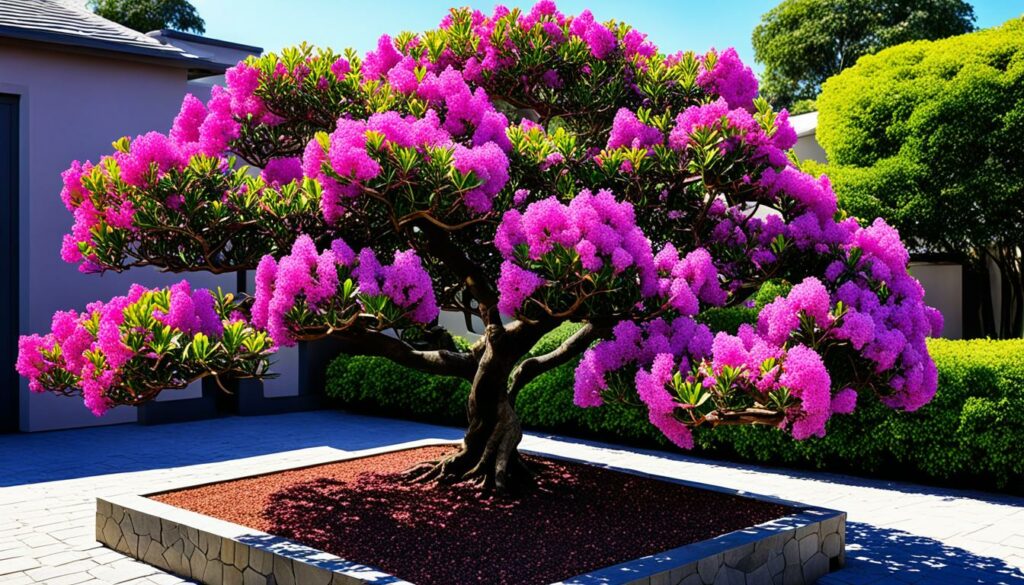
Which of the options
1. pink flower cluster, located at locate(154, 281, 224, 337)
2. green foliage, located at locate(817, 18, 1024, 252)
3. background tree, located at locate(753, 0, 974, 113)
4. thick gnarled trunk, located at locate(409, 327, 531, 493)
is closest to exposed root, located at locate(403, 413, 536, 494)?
thick gnarled trunk, located at locate(409, 327, 531, 493)

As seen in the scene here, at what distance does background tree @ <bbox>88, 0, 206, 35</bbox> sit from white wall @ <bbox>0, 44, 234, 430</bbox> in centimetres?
2072

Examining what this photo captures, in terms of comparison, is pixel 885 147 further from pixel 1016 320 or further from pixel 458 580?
pixel 458 580

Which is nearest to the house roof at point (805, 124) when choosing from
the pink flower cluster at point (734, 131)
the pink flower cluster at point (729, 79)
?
the pink flower cluster at point (729, 79)

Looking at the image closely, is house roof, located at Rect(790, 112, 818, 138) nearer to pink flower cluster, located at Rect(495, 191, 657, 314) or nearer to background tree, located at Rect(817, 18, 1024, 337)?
background tree, located at Rect(817, 18, 1024, 337)

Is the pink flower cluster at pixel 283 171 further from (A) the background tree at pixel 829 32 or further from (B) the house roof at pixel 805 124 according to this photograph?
(A) the background tree at pixel 829 32

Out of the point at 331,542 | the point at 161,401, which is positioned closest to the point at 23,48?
the point at 161,401

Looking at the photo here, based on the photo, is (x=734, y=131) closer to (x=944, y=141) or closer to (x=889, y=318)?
(x=889, y=318)

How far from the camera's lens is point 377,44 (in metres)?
6.88

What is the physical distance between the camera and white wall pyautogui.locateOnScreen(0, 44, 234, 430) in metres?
12.6

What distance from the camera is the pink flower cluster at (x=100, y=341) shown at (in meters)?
5.32

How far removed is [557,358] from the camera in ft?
24.2

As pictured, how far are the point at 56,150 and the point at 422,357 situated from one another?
8347 mm

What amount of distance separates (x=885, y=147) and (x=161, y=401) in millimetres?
12335

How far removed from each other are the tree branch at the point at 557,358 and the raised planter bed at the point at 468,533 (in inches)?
36.4
